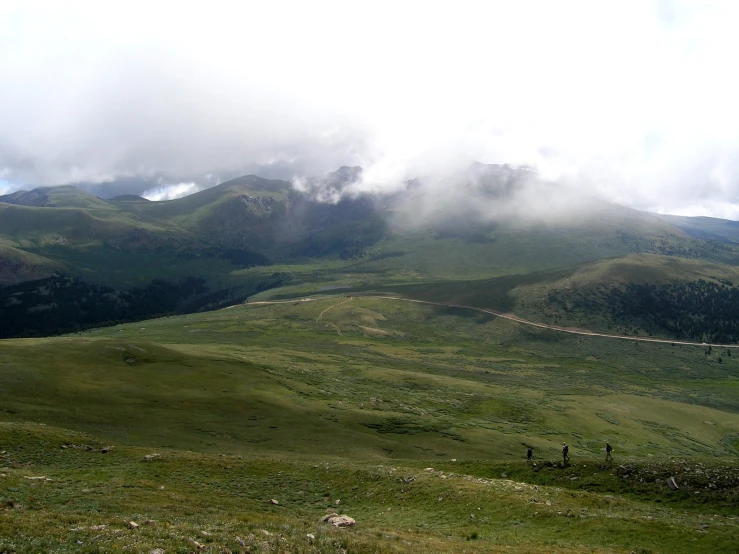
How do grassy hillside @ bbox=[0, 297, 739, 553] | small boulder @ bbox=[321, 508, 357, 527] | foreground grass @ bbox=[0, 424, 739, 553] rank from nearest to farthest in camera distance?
1. foreground grass @ bbox=[0, 424, 739, 553]
2. grassy hillside @ bbox=[0, 297, 739, 553]
3. small boulder @ bbox=[321, 508, 357, 527]

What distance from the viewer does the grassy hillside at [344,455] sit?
79.0ft

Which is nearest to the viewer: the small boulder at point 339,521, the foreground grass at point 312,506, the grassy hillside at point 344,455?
the foreground grass at point 312,506

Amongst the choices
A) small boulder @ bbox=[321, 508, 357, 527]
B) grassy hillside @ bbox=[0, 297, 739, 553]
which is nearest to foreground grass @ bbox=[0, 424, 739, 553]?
grassy hillside @ bbox=[0, 297, 739, 553]

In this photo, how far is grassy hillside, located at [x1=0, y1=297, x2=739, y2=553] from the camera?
2409 centimetres

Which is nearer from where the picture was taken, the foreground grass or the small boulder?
the foreground grass

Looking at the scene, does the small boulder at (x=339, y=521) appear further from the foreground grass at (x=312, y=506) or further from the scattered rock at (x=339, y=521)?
the foreground grass at (x=312, y=506)

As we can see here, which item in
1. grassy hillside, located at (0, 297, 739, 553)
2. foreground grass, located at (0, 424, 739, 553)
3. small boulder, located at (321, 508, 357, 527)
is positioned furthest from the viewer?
small boulder, located at (321, 508, 357, 527)

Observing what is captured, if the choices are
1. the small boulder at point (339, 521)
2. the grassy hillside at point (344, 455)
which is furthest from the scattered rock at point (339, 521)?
the grassy hillside at point (344, 455)

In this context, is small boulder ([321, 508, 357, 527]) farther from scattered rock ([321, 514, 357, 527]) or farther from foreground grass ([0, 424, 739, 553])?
foreground grass ([0, 424, 739, 553])

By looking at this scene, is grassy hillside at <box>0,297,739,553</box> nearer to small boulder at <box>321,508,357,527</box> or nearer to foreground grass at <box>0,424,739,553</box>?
foreground grass at <box>0,424,739,553</box>

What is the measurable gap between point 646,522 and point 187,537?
26.6 meters

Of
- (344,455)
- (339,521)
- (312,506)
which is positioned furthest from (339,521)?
(344,455)

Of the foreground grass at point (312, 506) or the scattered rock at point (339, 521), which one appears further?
the scattered rock at point (339, 521)

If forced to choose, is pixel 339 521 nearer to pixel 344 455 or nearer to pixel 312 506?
pixel 312 506
